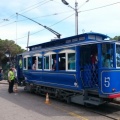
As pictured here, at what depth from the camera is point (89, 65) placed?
40.9 feet

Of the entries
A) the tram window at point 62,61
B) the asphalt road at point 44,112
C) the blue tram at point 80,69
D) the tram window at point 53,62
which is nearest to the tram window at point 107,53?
the blue tram at point 80,69

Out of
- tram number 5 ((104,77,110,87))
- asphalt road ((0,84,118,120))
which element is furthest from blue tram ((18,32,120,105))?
asphalt road ((0,84,118,120))

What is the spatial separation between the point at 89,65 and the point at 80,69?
20.0 inches

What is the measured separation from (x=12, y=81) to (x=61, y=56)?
6.37 metres

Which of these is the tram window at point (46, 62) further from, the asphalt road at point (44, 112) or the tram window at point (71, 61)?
the tram window at point (71, 61)

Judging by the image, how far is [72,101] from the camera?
1348 centimetres

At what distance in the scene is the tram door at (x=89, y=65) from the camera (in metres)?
12.1

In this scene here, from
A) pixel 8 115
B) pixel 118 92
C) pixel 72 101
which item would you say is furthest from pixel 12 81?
pixel 118 92

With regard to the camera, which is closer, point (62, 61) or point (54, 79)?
point (62, 61)

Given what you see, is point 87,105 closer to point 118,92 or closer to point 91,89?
point 91,89

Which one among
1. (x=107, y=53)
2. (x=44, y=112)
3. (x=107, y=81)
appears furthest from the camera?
(x=44, y=112)

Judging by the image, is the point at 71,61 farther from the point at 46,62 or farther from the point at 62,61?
the point at 46,62

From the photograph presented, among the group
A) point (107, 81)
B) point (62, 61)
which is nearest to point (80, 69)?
point (62, 61)

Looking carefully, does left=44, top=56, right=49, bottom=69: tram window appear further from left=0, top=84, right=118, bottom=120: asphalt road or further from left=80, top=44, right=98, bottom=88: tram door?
left=80, top=44, right=98, bottom=88: tram door
